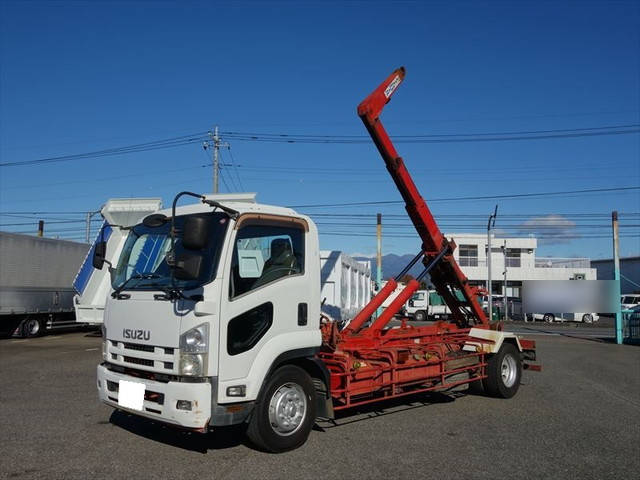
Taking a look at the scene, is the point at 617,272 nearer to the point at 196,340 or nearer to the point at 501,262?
the point at 196,340

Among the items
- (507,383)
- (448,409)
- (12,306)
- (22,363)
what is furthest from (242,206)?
(12,306)

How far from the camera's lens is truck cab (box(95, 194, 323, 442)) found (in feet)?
15.7

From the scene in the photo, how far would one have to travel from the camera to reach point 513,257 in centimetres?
5853

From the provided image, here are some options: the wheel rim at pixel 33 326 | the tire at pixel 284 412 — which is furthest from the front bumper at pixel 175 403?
the wheel rim at pixel 33 326

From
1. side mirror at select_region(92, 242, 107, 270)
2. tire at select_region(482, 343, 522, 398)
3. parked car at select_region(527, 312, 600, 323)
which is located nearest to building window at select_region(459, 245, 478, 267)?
parked car at select_region(527, 312, 600, 323)

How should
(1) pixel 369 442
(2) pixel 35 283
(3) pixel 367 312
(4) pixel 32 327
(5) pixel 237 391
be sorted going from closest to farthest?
(5) pixel 237 391 → (1) pixel 369 442 → (3) pixel 367 312 → (2) pixel 35 283 → (4) pixel 32 327

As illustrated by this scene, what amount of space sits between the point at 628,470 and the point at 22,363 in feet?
38.4

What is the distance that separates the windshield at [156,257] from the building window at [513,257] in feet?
187

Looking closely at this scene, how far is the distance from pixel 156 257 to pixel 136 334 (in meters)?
0.83

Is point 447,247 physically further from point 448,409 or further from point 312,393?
point 312,393

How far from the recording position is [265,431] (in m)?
5.27

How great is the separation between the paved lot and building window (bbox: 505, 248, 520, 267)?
51208 millimetres

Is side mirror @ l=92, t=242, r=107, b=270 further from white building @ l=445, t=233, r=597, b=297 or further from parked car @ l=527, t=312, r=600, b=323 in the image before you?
white building @ l=445, t=233, r=597, b=297

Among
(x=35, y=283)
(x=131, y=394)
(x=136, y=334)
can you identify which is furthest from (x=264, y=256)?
(x=35, y=283)
